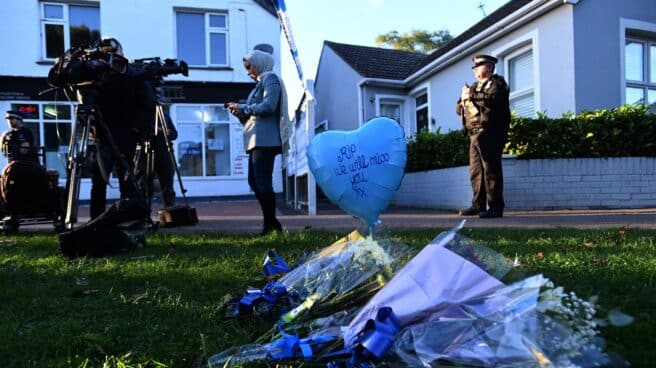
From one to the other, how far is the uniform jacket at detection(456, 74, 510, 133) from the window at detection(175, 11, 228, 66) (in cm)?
1125

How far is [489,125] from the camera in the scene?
20.6 ft

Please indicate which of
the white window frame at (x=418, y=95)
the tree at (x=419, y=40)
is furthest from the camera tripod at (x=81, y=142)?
the tree at (x=419, y=40)

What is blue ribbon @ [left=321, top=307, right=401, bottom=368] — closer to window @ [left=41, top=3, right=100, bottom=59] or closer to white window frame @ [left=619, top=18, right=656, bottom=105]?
white window frame @ [left=619, top=18, right=656, bottom=105]

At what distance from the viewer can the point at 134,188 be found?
5184 millimetres

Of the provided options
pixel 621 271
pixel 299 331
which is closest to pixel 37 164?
pixel 299 331

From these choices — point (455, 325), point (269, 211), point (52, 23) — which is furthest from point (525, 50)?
point (52, 23)

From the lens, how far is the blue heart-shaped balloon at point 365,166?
2.91 metres

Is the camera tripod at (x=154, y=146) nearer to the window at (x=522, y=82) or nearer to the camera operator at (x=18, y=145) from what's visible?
the camera operator at (x=18, y=145)

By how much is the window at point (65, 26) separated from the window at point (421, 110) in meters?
9.80

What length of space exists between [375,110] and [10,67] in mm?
10689

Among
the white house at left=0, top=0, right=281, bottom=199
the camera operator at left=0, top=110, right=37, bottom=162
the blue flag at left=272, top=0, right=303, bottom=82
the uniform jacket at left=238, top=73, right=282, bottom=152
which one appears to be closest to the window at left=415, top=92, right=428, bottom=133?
the white house at left=0, top=0, right=281, bottom=199

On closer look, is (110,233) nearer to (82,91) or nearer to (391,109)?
(82,91)

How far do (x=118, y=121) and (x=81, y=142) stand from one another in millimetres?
488

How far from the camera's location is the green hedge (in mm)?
7727
